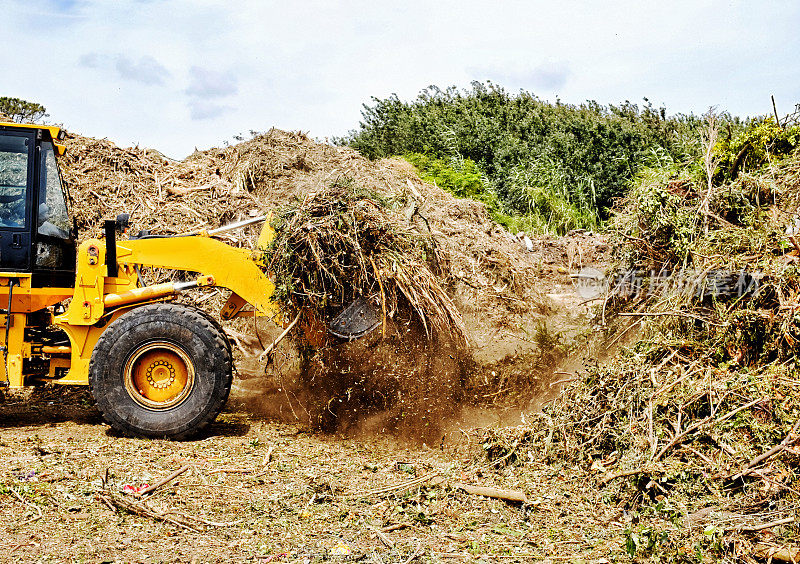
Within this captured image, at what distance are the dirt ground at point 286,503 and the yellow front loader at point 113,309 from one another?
39 centimetres

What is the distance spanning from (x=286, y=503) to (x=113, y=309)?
277 cm

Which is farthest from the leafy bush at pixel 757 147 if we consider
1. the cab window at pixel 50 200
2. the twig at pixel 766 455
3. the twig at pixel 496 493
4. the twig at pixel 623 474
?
the cab window at pixel 50 200

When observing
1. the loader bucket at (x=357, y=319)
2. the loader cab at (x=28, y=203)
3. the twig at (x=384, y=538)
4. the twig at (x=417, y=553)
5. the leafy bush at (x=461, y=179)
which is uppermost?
the leafy bush at (x=461, y=179)

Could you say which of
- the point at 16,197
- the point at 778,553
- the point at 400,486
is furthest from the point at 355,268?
the point at 778,553

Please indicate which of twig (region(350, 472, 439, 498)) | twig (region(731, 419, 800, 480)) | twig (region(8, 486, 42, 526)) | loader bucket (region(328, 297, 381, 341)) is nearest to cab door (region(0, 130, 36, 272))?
twig (region(8, 486, 42, 526))

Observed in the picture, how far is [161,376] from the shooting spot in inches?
275

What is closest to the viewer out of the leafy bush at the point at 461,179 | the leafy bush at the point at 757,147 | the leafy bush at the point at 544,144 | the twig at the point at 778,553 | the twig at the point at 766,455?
the twig at the point at 778,553

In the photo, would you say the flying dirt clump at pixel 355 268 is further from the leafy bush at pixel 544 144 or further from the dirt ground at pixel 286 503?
the leafy bush at pixel 544 144

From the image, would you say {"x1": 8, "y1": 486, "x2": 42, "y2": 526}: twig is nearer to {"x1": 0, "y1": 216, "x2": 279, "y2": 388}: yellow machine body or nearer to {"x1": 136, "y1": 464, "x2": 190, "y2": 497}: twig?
{"x1": 136, "y1": 464, "x2": 190, "y2": 497}: twig

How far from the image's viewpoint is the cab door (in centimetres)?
692

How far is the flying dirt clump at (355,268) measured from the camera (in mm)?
6926

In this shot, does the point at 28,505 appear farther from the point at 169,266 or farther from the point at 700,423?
the point at 700,423

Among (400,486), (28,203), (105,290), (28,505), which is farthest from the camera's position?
(105,290)

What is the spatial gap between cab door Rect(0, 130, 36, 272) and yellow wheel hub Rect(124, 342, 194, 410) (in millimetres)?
1336
